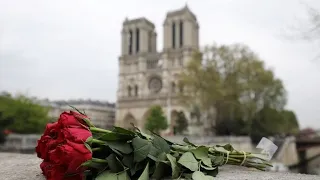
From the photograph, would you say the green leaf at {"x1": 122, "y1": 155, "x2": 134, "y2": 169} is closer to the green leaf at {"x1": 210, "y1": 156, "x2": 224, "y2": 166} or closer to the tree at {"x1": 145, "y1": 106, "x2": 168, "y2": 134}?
the green leaf at {"x1": 210, "y1": 156, "x2": 224, "y2": 166}

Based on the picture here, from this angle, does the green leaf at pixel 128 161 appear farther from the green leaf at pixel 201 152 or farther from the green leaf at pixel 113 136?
the green leaf at pixel 201 152

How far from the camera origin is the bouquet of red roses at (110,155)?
1.34 meters

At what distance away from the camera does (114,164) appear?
1.43 meters

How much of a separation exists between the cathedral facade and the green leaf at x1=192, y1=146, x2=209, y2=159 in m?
51.1

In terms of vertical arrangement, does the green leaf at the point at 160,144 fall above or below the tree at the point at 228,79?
below

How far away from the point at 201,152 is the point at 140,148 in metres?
0.31

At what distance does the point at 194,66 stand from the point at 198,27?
31592 mm

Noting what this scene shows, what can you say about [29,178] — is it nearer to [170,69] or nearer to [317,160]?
[317,160]

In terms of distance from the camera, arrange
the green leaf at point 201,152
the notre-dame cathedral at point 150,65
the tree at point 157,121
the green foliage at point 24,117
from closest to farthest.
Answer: the green leaf at point 201,152 → the green foliage at point 24,117 → the tree at point 157,121 → the notre-dame cathedral at point 150,65

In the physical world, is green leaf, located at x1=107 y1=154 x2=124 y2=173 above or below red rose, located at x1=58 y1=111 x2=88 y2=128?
below

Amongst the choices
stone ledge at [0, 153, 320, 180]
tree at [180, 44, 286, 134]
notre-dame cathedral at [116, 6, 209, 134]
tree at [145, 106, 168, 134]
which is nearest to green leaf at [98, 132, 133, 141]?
stone ledge at [0, 153, 320, 180]

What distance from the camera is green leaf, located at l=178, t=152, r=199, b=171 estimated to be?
1.49 meters

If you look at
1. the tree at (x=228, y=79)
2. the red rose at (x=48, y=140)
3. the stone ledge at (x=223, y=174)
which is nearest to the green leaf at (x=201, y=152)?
the stone ledge at (x=223, y=174)

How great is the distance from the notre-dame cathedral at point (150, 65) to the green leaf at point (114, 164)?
51206 millimetres
